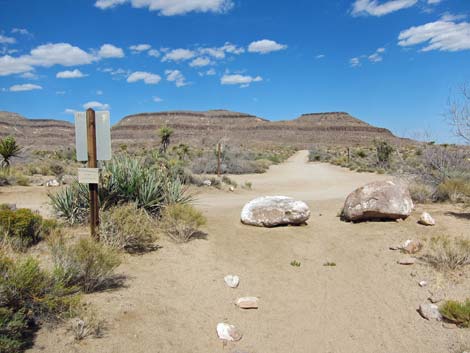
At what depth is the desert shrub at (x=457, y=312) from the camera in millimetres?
4762

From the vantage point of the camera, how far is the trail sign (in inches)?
249

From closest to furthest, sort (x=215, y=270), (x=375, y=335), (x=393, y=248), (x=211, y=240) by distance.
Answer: (x=375, y=335) < (x=215, y=270) < (x=393, y=248) < (x=211, y=240)

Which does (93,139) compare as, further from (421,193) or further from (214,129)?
(214,129)

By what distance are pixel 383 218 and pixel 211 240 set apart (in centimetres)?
409

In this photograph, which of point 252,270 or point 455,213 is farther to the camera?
point 455,213

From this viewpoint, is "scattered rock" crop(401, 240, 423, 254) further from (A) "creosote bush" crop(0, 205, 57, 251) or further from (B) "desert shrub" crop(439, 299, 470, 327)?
(A) "creosote bush" crop(0, 205, 57, 251)

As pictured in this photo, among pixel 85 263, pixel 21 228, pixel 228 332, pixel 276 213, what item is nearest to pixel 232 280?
pixel 228 332

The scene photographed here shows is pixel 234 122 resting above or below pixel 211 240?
above

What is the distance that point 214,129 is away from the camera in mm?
95812

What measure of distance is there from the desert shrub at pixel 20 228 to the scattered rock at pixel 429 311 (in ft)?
19.4

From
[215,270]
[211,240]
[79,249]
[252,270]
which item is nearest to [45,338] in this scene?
[79,249]

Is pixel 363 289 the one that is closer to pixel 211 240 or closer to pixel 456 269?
pixel 456 269

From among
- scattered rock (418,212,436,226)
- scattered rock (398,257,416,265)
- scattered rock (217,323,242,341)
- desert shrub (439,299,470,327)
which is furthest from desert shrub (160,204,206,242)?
scattered rock (418,212,436,226)

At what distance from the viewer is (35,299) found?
12.8 ft
